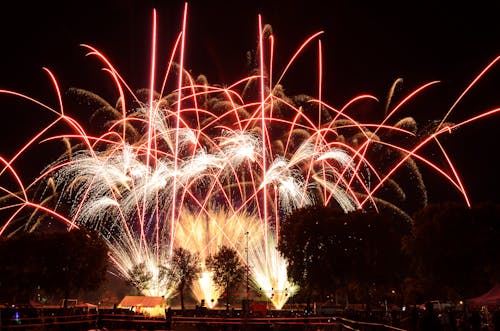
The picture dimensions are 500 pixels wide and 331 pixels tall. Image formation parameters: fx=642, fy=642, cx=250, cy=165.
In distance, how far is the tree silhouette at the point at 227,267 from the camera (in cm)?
6519

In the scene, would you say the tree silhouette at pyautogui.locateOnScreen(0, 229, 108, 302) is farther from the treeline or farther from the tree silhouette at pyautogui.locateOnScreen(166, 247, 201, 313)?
the treeline

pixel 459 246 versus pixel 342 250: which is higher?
pixel 342 250

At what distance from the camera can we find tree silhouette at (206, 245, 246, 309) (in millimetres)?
65188

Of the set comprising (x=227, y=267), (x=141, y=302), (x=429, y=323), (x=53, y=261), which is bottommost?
(x=429, y=323)

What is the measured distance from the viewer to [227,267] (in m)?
65.1

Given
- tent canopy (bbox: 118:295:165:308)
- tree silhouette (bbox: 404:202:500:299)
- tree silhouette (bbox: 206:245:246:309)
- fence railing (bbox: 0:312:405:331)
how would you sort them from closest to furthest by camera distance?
fence railing (bbox: 0:312:405:331)
tree silhouette (bbox: 404:202:500:299)
tent canopy (bbox: 118:295:165:308)
tree silhouette (bbox: 206:245:246:309)

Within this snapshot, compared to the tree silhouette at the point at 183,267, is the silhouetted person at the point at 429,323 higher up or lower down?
lower down

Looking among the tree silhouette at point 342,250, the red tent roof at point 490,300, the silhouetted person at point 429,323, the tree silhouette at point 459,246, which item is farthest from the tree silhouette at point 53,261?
the silhouetted person at point 429,323

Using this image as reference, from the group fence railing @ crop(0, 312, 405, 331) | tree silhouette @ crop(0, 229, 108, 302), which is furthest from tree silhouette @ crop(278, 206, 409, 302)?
tree silhouette @ crop(0, 229, 108, 302)

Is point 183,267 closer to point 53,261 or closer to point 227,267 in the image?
point 227,267

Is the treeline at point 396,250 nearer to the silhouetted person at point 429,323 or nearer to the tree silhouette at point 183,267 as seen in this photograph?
the tree silhouette at point 183,267

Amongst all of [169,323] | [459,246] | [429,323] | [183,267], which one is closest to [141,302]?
[183,267]

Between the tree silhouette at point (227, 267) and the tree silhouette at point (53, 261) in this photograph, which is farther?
the tree silhouette at point (227, 267)

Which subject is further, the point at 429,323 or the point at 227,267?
the point at 227,267
